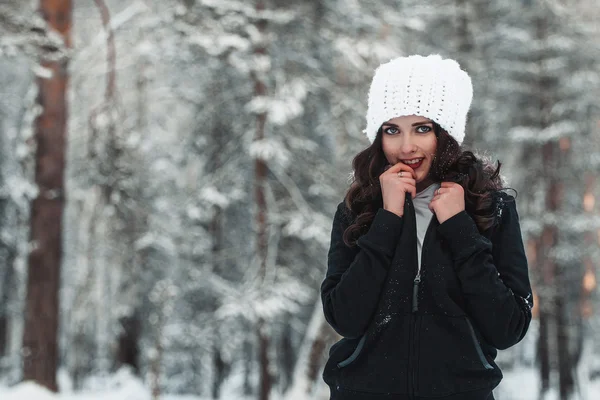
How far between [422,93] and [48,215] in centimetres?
879

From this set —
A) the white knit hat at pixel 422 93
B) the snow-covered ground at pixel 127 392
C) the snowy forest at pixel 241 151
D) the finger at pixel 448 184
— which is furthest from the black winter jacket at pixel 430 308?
the snow-covered ground at pixel 127 392

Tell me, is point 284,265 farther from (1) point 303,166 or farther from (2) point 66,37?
(2) point 66,37

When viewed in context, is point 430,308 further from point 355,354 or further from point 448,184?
point 448,184

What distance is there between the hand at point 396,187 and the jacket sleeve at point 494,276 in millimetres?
161

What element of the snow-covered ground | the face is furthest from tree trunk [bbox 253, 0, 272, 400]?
the face

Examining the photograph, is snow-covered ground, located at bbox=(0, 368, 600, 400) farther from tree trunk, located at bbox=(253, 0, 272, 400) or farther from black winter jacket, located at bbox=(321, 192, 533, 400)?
black winter jacket, located at bbox=(321, 192, 533, 400)

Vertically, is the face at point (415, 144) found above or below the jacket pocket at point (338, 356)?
above

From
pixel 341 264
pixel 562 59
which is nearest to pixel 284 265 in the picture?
pixel 562 59

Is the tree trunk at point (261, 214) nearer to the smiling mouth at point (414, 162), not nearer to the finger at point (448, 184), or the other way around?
the smiling mouth at point (414, 162)

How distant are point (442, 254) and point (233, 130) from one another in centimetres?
1121

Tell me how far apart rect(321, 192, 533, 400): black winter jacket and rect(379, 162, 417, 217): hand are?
3 cm

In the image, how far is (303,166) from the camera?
517 inches

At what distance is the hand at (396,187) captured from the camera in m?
2.30

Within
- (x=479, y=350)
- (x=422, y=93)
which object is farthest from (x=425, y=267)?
(x=422, y=93)
